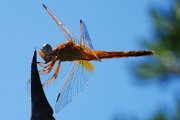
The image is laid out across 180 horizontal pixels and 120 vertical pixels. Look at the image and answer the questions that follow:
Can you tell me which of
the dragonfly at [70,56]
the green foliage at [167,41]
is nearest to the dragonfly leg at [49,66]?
the dragonfly at [70,56]

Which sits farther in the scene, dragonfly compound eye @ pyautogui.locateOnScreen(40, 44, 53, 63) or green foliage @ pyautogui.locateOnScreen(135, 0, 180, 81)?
green foliage @ pyautogui.locateOnScreen(135, 0, 180, 81)

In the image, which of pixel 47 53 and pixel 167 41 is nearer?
pixel 47 53

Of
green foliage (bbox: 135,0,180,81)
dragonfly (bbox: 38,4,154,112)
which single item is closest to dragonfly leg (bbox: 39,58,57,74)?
dragonfly (bbox: 38,4,154,112)

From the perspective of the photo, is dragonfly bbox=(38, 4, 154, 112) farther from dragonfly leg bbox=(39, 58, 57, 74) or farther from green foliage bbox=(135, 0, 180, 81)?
green foliage bbox=(135, 0, 180, 81)

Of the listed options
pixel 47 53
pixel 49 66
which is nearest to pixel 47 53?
pixel 47 53

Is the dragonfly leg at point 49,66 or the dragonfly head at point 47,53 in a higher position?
the dragonfly head at point 47,53

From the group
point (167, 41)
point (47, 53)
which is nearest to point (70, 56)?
point (47, 53)

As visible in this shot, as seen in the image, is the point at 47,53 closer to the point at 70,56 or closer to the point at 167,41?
the point at 70,56

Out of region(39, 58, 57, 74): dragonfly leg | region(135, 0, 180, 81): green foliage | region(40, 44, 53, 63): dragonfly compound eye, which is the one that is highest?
region(135, 0, 180, 81): green foliage

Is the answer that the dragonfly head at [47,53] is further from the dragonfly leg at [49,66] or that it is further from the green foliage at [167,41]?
the green foliage at [167,41]

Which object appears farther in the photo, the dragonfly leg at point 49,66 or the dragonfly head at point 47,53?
the dragonfly leg at point 49,66

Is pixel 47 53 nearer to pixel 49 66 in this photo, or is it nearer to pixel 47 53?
pixel 47 53

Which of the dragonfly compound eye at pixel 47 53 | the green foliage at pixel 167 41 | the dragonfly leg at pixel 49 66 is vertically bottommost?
the dragonfly leg at pixel 49 66
